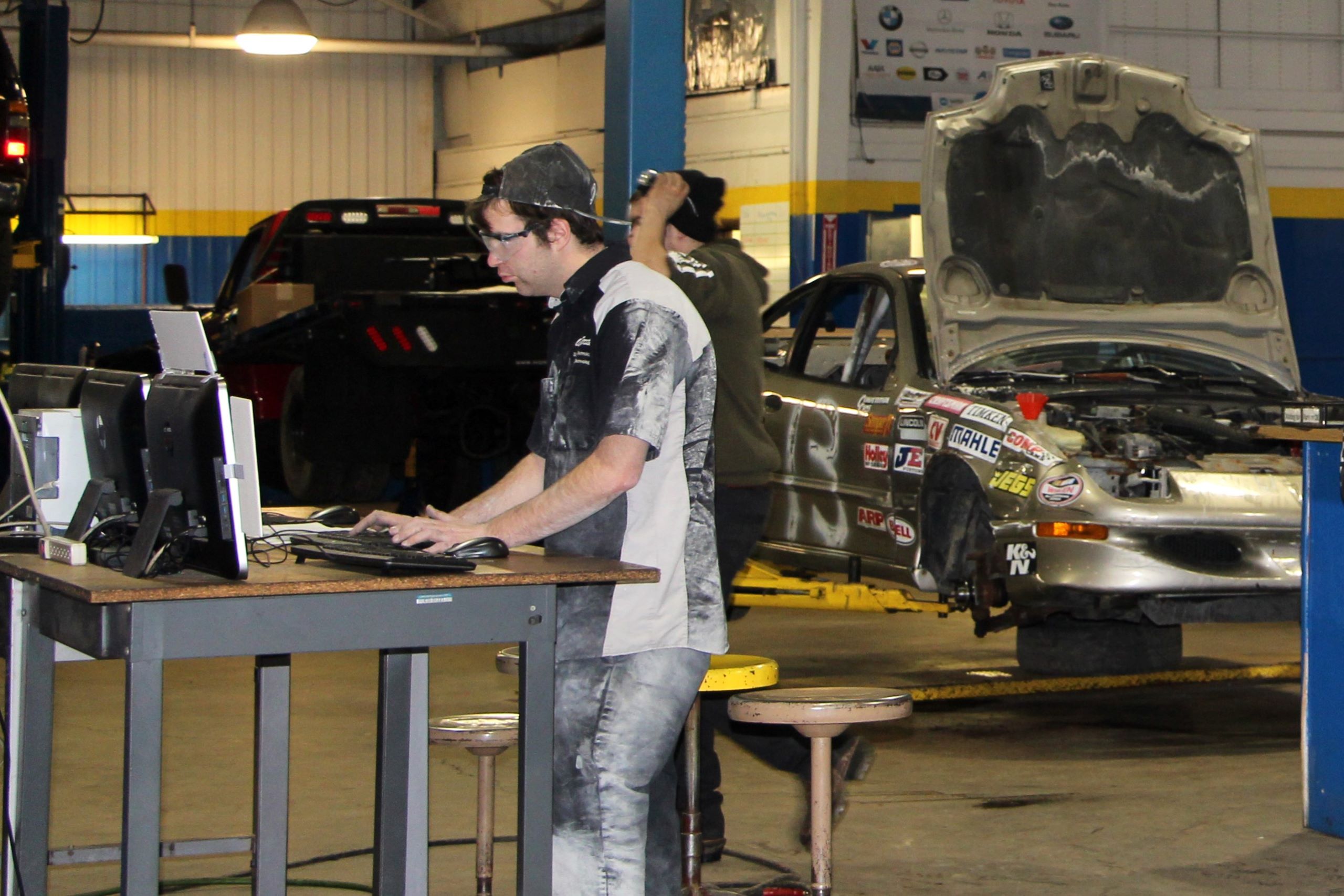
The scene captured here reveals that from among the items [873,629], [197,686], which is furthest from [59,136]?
[873,629]

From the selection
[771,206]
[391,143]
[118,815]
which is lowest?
[118,815]

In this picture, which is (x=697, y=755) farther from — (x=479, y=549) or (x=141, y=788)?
(x=141, y=788)

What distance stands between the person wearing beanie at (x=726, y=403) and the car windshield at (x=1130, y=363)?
2610 millimetres

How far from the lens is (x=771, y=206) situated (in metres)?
15.3

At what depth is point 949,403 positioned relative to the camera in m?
7.04

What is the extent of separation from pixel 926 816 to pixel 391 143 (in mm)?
19945

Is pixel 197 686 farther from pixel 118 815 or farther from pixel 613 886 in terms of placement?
pixel 613 886

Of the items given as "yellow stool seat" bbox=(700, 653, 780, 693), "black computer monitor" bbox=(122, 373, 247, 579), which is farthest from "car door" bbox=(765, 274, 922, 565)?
"black computer monitor" bbox=(122, 373, 247, 579)

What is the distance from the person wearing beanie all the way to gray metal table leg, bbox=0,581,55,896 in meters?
1.73

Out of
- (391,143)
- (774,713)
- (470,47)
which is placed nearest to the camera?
(774,713)

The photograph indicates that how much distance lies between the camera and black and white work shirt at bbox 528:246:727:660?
335 cm

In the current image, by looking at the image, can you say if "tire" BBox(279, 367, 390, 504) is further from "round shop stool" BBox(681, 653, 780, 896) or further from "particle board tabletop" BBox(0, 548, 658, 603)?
"particle board tabletop" BBox(0, 548, 658, 603)

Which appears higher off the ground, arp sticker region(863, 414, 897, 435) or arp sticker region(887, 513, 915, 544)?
arp sticker region(863, 414, 897, 435)

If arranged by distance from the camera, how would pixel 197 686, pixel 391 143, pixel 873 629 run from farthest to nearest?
1. pixel 391 143
2. pixel 873 629
3. pixel 197 686
